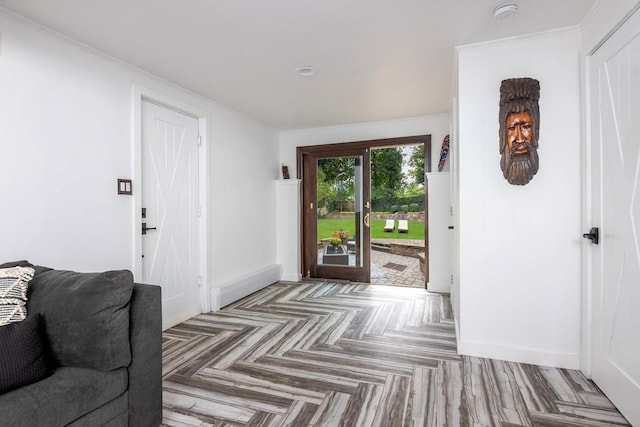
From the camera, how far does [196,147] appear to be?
148 inches

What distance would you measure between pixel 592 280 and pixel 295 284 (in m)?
3.64

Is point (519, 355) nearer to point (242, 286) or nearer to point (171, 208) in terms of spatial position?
point (242, 286)

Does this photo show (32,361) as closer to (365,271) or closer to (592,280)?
(592,280)

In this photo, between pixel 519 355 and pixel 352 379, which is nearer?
pixel 352 379

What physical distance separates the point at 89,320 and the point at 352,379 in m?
1.59

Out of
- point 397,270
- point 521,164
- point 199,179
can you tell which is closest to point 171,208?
point 199,179

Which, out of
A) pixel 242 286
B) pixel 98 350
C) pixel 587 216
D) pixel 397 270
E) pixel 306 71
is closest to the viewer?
pixel 98 350

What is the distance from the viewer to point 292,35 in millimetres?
2434

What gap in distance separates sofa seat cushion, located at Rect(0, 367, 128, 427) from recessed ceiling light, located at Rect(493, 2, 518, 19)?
284 cm

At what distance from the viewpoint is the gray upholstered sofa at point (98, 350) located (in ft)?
4.50

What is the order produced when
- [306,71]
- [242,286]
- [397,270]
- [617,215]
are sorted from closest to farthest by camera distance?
[617,215], [306,71], [242,286], [397,270]

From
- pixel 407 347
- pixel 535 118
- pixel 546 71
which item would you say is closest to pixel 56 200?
pixel 407 347

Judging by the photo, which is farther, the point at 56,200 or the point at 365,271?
the point at 365,271

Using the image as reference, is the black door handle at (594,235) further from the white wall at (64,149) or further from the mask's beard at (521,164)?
the white wall at (64,149)
